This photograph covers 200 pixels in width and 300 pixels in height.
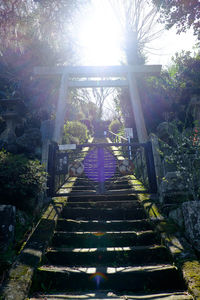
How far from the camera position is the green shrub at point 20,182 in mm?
3916

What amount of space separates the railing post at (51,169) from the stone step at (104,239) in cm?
163

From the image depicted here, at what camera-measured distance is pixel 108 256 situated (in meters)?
3.07

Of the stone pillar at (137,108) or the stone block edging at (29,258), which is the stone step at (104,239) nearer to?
the stone block edging at (29,258)

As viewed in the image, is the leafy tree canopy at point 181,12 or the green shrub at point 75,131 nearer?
the leafy tree canopy at point 181,12

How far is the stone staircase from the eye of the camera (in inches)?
97.8

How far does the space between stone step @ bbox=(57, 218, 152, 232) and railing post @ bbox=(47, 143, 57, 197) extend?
1.23 metres

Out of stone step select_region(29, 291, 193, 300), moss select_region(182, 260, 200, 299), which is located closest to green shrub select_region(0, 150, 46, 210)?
stone step select_region(29, 291, 193, 300)

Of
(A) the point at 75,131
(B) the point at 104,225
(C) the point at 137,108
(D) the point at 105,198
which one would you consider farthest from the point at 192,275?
(A) the point at 75,131

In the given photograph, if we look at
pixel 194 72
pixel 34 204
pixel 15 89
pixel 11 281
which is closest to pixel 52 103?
pixel 15 89

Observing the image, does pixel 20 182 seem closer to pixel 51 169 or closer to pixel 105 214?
pixel 51 169

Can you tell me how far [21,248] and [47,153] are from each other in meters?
2.56

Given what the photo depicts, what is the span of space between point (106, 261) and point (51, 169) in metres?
2.78

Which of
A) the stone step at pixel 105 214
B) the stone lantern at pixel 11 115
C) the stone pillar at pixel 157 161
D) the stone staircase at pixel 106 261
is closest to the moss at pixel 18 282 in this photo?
the stone staircase at pixel 106 261

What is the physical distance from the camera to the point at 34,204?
4324mm
